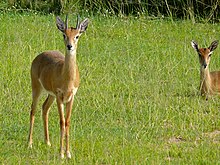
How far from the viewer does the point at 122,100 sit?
8.53m

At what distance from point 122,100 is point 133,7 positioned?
6.51m

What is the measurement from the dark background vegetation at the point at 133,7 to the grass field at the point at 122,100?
3.53 feet

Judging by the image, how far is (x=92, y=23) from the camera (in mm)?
13523

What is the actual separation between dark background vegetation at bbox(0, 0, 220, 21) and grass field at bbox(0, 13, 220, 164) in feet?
3.53

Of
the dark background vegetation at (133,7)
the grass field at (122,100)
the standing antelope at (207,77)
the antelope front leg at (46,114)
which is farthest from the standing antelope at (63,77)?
the dark background vegetation at (133,7)

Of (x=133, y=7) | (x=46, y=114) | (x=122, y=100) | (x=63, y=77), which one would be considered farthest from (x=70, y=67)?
(x=133, y=7)

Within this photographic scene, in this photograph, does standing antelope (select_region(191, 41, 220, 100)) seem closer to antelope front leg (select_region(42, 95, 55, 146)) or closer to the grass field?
the grass field

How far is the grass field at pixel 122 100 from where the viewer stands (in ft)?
22.2

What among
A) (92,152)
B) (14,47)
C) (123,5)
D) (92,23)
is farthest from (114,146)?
(123,5)

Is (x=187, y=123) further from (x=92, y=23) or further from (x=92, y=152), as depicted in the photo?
(x=92, y=23)

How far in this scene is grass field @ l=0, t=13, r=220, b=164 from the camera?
22.2 feet

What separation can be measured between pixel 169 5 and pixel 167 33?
6.48ft

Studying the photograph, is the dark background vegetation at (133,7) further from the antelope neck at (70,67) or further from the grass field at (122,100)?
the antelope neck at (70,67)

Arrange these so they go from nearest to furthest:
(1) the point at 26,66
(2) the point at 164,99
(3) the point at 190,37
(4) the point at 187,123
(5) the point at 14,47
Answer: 1. (4) the point at 187,123
2. (2) the point at 164,99
3. (1) the point at 26,66
4. (5) the point at 14,47
5. (3) the point at 190,37
